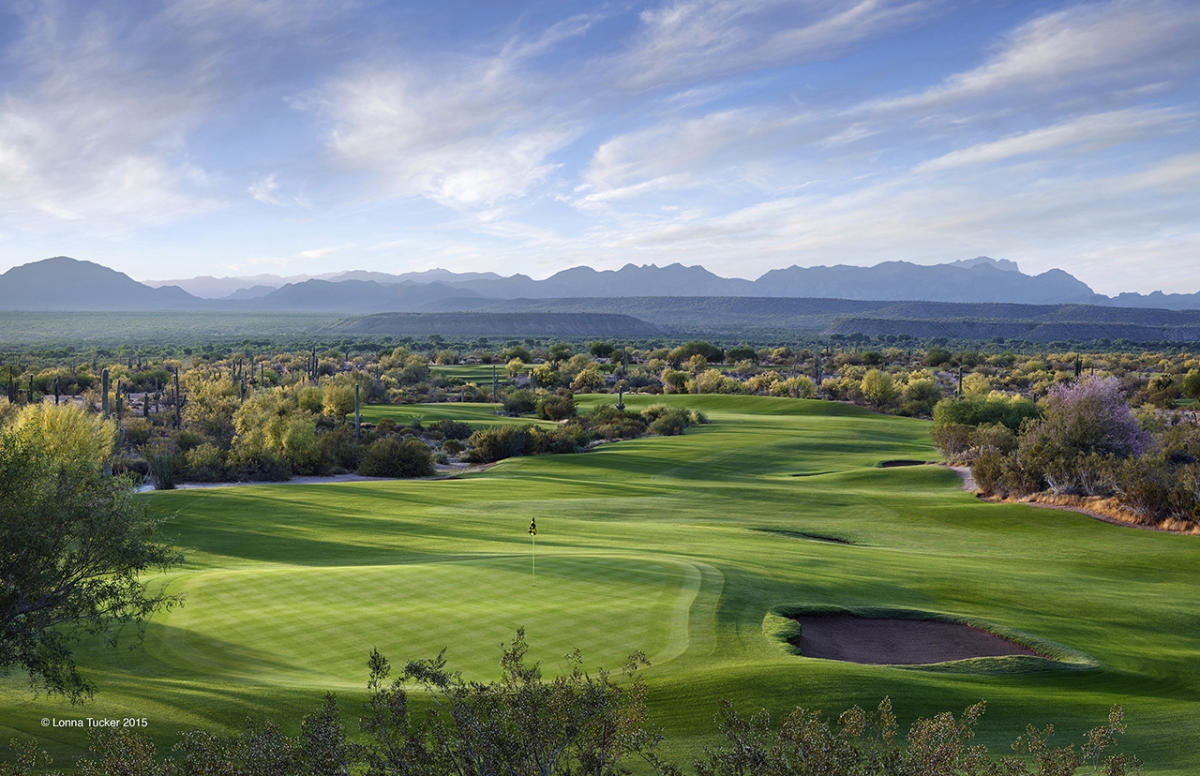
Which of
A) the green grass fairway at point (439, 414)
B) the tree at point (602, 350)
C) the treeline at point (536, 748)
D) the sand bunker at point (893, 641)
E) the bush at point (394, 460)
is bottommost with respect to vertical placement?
the bush at point (394, 460)

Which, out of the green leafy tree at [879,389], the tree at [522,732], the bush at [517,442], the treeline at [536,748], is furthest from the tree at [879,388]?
the tree at [522,732]

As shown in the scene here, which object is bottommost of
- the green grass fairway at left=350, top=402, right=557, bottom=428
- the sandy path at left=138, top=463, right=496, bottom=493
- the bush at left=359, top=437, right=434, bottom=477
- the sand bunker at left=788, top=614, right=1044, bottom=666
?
the sandy path at left=138, top=463, right=496, bottom=493

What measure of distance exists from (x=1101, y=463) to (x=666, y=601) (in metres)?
22.2

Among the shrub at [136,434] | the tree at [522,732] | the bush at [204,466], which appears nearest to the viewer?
the tree at [522,732]

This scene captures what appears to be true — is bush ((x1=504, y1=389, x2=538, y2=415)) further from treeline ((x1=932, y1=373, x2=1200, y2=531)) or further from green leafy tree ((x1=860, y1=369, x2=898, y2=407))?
treeline ((x1=932, y1=373, x2=1200, y2=531))

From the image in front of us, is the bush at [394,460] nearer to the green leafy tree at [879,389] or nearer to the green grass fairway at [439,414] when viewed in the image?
the green grass fairway at [439,414]

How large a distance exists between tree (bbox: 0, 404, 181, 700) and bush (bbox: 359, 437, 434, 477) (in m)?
33.9

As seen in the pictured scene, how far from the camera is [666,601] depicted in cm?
1505

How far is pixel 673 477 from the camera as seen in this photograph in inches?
1630

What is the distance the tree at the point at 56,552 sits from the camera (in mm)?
8758

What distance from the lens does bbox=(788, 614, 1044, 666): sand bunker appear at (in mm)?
13562

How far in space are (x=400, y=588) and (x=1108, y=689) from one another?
11.8m

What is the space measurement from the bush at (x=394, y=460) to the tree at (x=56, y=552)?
1336 inches

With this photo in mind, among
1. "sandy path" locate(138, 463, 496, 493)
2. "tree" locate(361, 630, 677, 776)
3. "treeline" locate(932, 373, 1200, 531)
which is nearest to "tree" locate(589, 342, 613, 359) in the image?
"sandy path" locate(138, 463, 496, 493)
